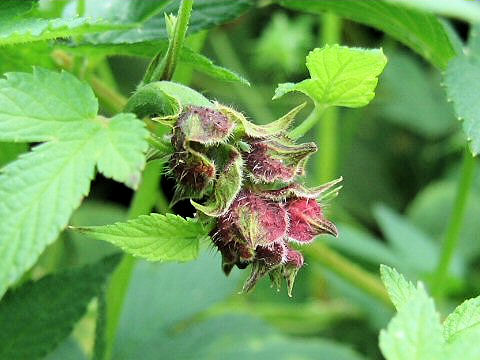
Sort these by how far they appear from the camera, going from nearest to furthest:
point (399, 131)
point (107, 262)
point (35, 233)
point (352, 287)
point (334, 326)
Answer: point (35, 233) < point (107, 262) < point (352, 287) < point (334, 326) < point (399, 131)

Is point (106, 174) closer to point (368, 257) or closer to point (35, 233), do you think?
point (35, 233)

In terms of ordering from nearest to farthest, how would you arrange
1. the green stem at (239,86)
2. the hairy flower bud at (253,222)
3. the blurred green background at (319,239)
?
the hairy flower bud at (253,222) < the blurred green background at (319,239) < the green stem at (239,86)

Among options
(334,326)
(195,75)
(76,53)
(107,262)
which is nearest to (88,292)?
(107,262)

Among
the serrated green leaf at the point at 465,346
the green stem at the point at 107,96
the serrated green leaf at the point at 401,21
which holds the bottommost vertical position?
the green stem at the point at 107,96

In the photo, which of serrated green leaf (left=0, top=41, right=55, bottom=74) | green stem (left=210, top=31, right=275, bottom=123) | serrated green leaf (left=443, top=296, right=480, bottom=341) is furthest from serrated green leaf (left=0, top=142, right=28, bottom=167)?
green stem (left=210, top=31, right=275, bottom=123)

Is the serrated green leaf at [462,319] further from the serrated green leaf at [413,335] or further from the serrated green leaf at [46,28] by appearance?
the serrated green leaf at [46,28]

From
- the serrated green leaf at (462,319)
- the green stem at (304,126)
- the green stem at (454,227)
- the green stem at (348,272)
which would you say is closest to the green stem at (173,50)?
the green stem at (304,126)

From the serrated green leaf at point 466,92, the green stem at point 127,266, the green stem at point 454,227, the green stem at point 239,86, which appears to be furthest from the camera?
the green stem at point 239,86
